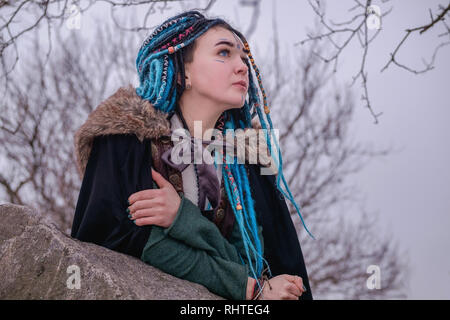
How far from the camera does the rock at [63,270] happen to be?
5.60ft

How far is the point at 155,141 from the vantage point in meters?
2.21

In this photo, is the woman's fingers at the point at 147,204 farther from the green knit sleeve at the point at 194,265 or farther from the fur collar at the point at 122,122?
the fur collar at the point at 122,122

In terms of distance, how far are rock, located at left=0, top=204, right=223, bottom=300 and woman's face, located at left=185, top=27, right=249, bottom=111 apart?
0.87 meters

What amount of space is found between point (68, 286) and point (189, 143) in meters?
0.81

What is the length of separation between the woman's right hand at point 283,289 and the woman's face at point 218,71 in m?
0.86

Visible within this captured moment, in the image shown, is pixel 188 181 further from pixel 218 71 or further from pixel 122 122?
pixel 218 71

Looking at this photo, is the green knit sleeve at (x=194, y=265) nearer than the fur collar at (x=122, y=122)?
Yes

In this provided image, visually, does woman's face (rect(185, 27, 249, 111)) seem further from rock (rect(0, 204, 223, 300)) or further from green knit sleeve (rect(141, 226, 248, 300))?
rock (rect(0, 204, 223, 300))

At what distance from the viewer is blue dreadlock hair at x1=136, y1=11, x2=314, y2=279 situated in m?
2.28

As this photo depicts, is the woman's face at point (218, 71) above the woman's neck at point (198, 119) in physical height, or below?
above

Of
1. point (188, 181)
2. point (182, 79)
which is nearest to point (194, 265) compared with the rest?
point (188, 181)

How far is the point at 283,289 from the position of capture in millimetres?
2090

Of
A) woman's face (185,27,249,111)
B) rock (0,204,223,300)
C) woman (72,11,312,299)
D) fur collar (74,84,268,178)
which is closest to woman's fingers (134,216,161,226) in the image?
woman (72,11,312,299)

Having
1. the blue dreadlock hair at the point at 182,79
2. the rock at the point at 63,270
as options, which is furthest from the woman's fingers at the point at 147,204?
the blue dreadlock hair at the point at 182,79
